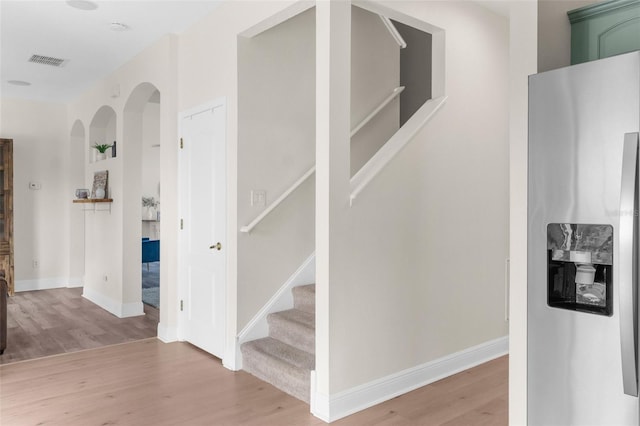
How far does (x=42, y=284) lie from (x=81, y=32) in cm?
451

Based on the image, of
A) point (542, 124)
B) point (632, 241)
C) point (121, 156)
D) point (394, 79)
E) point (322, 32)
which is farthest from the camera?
point (121, 156)

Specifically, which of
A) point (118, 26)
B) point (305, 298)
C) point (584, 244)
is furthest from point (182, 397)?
point (118, 26)

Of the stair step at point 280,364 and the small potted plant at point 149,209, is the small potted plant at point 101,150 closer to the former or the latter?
the small potted plant at point 149,209

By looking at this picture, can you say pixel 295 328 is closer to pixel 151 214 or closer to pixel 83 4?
pixel 83 4

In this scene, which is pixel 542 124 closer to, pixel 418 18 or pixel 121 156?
pixel 418 18

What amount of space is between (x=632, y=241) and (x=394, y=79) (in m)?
2.82

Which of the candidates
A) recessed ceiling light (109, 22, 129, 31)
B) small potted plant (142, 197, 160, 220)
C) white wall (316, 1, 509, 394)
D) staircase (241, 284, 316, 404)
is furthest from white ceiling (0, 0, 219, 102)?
small potted plant (142, 197, 160, 220)

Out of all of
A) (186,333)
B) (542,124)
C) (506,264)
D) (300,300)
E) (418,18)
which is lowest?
(186,333)

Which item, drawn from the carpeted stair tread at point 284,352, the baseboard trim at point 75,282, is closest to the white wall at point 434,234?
the carpeted stair tread at point 284,352

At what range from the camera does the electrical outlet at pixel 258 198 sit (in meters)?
3.74

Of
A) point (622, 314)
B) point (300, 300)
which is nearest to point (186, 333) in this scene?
point (300, 300)

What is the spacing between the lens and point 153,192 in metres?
9.09

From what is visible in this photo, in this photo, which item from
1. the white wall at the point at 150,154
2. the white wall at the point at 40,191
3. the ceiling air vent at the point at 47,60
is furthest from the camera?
the white wall at the point at 150,154

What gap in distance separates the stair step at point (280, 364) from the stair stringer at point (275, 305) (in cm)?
5
